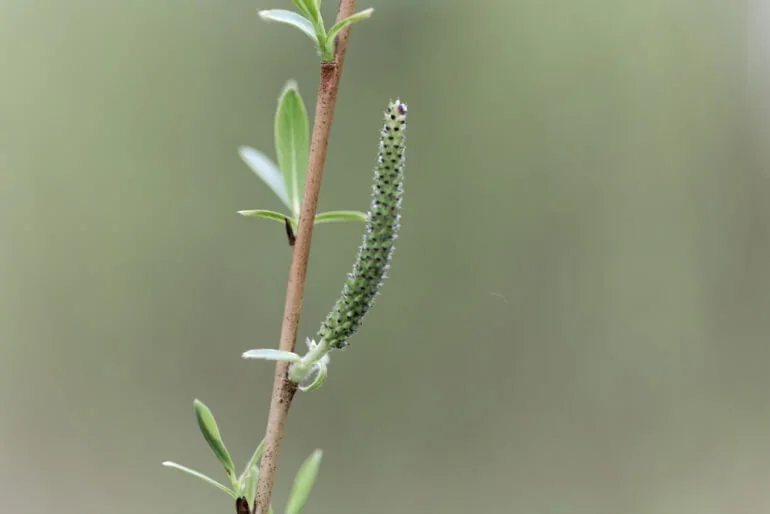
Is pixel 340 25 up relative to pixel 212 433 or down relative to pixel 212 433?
up

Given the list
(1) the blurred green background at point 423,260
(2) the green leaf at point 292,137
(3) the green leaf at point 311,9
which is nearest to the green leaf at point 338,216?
(2) the green leaf at point 292,137

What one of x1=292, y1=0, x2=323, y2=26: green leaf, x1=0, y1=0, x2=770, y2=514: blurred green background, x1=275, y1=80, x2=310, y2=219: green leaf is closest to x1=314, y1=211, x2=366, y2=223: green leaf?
x1=275, y1=80, x2=310, y2=219: green leaf

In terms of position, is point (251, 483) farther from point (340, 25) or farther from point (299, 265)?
point (340, 25)

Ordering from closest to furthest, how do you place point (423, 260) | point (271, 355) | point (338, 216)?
1. point (271, 355)
2. point (338, 216)
3. point (423, 260)

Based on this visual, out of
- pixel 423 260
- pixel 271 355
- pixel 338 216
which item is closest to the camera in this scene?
pixel 271 355

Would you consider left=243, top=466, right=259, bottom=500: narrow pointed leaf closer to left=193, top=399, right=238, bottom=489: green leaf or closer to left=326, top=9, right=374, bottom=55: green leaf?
left=193, top=399, right=238, bottom=489: green leaf

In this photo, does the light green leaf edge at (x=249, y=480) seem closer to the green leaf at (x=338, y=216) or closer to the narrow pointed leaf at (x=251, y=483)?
the narrow pointed leaf at (x=251, y=483)

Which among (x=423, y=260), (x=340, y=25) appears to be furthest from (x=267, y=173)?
(x=423, y=260)
